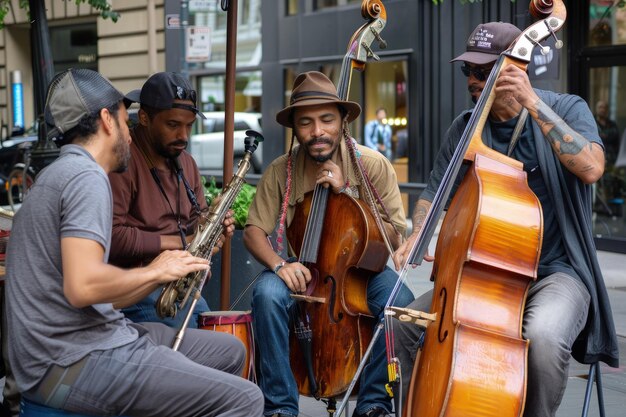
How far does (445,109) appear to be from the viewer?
13.6m

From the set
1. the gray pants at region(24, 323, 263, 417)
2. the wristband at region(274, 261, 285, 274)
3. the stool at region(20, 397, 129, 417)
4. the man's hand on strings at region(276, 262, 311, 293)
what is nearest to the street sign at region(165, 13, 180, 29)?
the wristband at region(274, 261, 285, 274)

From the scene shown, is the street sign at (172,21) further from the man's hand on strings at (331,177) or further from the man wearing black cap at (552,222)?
the man wearing black cap at (552,222)

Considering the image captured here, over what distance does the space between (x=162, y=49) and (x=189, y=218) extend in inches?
528

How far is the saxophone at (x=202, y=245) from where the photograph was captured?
11.8ft

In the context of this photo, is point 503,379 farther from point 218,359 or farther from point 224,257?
point 224,257

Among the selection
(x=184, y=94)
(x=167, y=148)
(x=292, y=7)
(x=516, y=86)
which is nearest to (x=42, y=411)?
(x=167, y=148)

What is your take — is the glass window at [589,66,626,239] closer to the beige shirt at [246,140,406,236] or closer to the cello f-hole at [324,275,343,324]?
the beige shirt at [246,140,406,236]

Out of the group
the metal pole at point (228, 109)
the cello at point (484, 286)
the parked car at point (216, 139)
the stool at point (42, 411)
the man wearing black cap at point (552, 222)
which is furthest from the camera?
the parked car at point (216, 139)

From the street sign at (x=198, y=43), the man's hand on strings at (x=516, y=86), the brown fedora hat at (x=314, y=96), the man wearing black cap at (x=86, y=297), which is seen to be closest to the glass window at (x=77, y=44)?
the street sign at (x=198, y=43)

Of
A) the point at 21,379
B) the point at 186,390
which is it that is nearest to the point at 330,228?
the point at 186,390

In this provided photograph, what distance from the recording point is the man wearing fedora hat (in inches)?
169

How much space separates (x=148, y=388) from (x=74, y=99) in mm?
929

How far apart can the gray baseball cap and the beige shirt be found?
1500 mm

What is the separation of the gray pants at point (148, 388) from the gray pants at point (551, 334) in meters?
1.04
